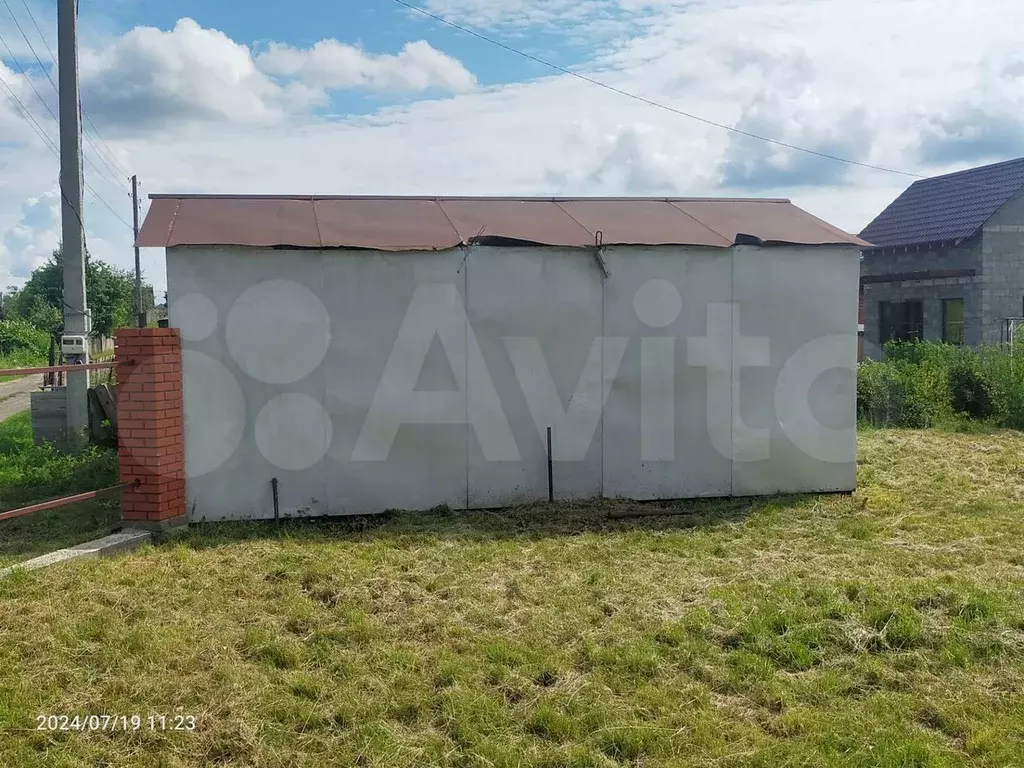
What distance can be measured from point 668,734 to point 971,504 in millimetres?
5017

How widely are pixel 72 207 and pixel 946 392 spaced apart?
38.3 feet

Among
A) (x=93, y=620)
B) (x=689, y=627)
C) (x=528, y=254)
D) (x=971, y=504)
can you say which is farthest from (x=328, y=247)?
(x=971, y=504)

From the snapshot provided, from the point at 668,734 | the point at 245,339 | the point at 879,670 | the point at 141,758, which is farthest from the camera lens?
the point at 245,339

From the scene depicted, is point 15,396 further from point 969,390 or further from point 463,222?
point 969,390

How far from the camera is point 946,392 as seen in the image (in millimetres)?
11883

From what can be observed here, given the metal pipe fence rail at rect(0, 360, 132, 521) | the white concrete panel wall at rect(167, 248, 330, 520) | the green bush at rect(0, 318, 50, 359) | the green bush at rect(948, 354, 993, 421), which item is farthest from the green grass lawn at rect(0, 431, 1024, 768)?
the green bush at rect(0, 318, 50, 359)

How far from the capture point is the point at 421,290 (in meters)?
6.57

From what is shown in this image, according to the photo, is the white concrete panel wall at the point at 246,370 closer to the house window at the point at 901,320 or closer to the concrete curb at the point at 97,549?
the concrete curb at the point at 97,549

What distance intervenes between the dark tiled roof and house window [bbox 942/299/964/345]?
52.2 inches

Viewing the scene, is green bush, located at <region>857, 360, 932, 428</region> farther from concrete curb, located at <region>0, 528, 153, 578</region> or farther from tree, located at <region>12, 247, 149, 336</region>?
tree, located at <region>12, 247, 149, 336</region>

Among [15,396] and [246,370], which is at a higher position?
[246,370]

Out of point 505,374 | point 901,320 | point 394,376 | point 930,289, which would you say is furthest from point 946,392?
point 394,376

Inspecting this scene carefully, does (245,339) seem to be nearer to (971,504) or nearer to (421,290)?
(421,290)

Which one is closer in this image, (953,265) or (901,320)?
(953,265)
